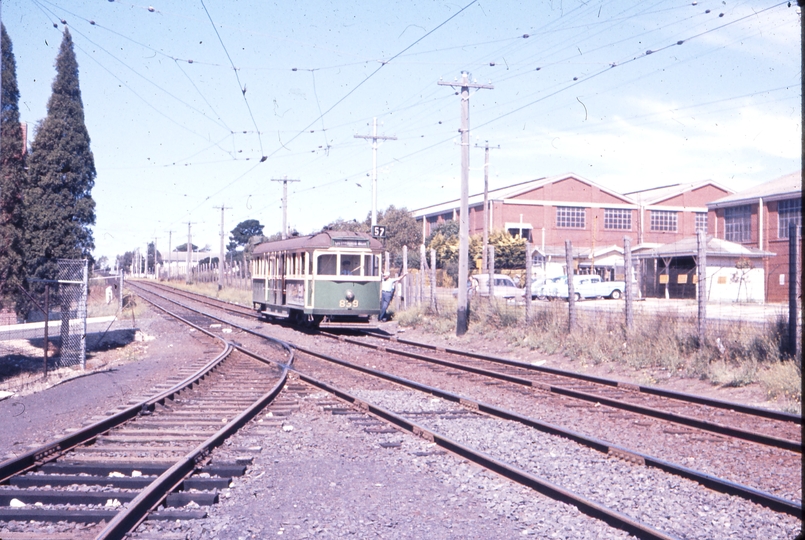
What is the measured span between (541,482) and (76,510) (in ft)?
11.1

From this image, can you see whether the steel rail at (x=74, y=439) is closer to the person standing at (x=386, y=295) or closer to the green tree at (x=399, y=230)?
the person standing at (x=386, y=295)

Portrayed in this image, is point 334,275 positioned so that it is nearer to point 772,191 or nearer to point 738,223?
point 772,191

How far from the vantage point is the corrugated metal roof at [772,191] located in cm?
3759

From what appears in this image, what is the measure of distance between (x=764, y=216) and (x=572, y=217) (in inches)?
929

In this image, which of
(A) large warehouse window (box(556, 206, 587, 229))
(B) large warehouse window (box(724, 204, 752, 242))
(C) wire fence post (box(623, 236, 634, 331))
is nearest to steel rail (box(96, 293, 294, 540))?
(C) wire fence post (box(623, 236, 634, 331))

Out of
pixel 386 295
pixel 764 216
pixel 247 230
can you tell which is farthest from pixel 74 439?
pixel 247 230

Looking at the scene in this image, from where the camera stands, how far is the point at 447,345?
20.1 m

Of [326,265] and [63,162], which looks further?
[326,265]

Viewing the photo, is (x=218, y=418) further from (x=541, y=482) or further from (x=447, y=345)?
(x=447, y=345)

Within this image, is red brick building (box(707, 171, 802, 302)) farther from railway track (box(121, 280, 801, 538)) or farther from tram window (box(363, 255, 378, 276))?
railway track (box(121, 280, 801, 538))

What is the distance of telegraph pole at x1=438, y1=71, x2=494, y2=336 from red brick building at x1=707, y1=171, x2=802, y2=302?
19610mm

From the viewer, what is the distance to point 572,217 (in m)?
62.5

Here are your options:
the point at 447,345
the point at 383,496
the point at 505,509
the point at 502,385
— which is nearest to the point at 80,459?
the point at 383,496

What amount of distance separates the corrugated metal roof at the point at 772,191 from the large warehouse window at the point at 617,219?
18239 millimetres
